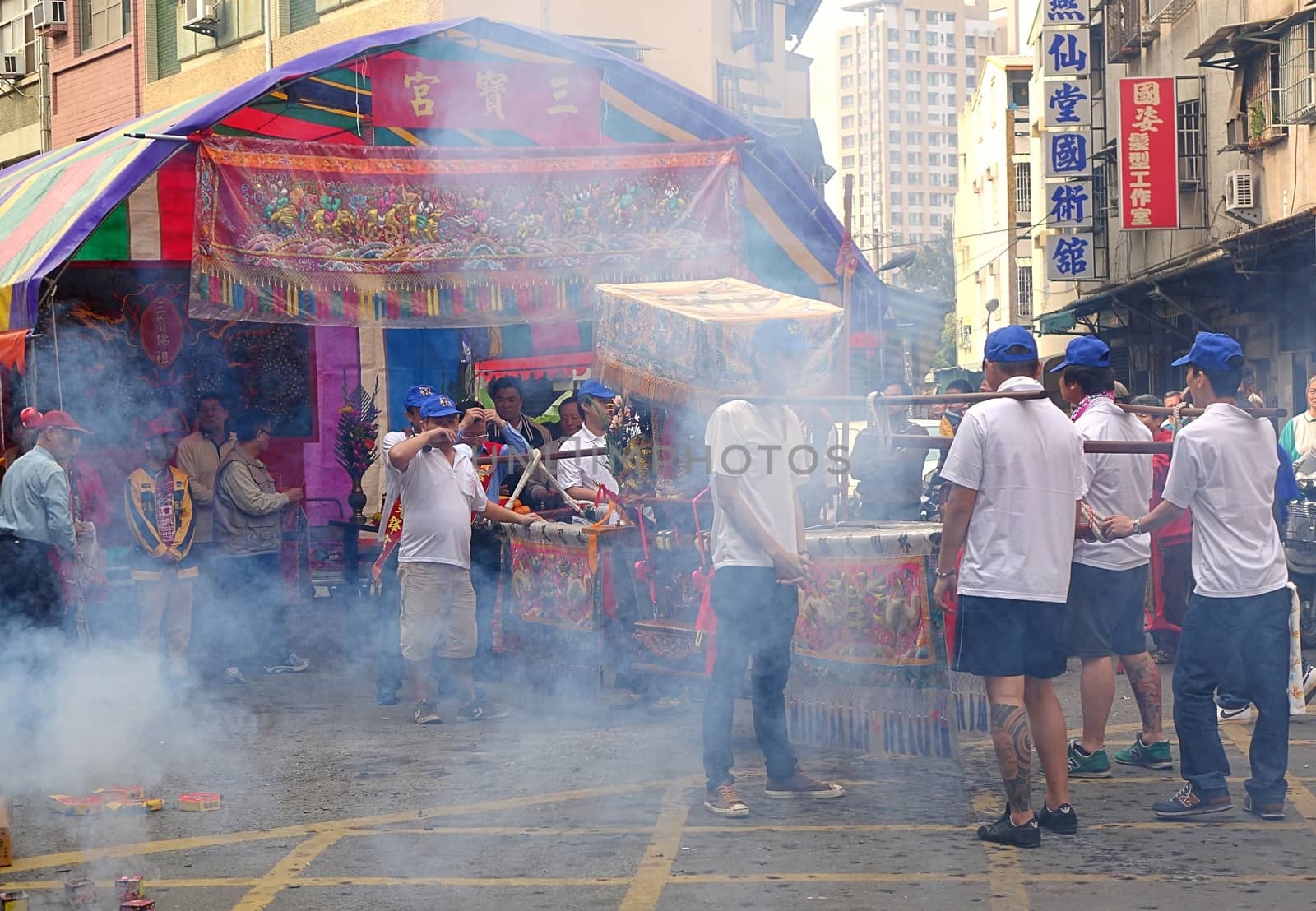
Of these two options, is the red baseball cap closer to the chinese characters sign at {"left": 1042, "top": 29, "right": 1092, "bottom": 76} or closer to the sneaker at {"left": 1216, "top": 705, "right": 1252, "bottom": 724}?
the sneaker at {"left": 1216, "top": 705, "right": 1252, "bottom": 724}

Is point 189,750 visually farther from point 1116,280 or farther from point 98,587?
point 1116,280

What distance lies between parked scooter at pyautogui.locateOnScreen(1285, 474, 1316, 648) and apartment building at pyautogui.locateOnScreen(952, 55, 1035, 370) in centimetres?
2588

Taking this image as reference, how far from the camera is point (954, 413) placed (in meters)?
10.6

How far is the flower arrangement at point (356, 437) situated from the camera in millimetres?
11172

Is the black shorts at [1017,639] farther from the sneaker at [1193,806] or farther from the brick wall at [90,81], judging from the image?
the brick wall at [90,81]

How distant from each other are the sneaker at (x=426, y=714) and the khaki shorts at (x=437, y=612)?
0.21 m

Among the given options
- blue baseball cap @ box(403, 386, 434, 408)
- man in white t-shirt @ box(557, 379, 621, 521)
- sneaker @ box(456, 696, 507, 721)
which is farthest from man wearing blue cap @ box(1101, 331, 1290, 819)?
blue baseball cap @ box(403, 386, 434, 408)

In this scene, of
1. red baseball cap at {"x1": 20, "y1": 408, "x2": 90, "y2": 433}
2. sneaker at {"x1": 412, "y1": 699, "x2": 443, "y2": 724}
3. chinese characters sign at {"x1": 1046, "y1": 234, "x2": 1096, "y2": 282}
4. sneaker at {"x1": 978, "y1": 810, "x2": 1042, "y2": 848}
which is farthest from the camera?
chinese characters sign at {"x1": 1046, "y1": 234, "x2": 1096, "y2": 282}

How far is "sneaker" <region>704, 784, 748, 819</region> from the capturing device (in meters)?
5.11

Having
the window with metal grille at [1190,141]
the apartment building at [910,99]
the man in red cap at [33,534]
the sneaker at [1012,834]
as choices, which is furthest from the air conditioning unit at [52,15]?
the apartment building at [910,99]

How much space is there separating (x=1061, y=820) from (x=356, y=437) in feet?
24.3

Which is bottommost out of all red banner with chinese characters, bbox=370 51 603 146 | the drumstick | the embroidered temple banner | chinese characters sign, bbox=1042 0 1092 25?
the drumstick

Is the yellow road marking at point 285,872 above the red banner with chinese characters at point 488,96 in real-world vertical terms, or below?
below

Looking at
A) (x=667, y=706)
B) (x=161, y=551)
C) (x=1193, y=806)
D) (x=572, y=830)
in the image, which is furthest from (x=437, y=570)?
(x=1193, y=806)
